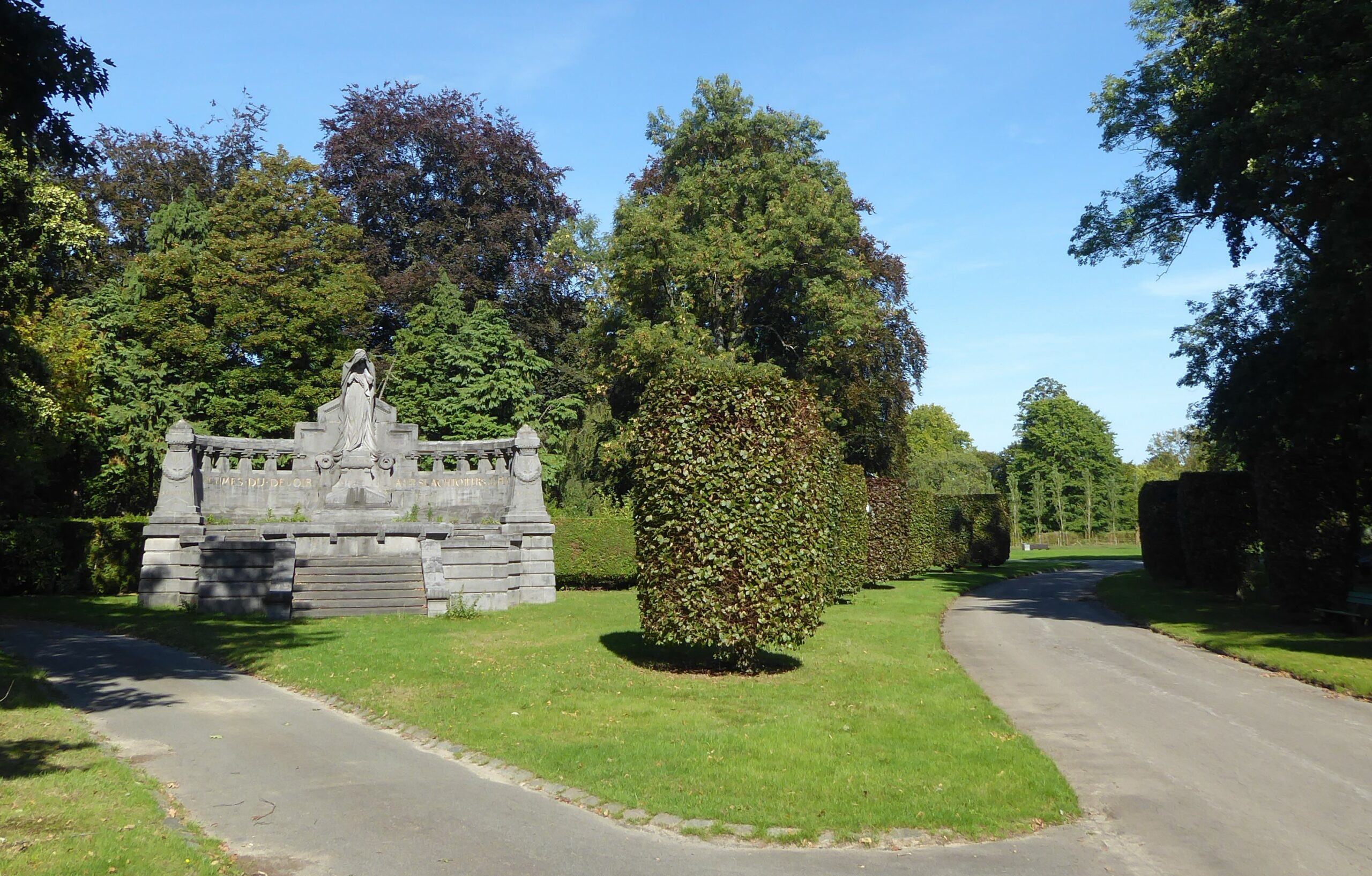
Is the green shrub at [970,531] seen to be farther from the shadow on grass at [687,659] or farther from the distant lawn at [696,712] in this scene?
the shadow on grass at [687,659]

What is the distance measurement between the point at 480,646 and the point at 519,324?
2941cm

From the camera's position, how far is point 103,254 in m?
40.3

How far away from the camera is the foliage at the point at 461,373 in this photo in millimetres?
40156

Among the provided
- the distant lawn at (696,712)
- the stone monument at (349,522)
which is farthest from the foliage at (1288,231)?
the stone monument at (349,522)

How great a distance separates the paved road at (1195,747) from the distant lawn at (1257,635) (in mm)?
463

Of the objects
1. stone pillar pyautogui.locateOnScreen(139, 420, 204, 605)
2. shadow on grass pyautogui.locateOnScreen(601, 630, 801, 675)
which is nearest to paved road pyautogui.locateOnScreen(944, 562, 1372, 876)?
shadow on grass pyautogui.locateOnScreen(601, 630, 801, 675)

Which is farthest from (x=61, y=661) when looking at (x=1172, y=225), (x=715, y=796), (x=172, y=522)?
(x=1172, y=225)

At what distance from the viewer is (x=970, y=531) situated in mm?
43938

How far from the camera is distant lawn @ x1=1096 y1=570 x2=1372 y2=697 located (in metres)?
14.8

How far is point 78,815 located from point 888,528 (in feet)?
88.5

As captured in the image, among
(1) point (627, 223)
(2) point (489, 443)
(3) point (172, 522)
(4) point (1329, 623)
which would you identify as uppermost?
(1) point (627, 223)

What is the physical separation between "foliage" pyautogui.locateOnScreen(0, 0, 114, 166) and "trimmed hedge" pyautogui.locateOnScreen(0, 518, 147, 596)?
14.2 meters

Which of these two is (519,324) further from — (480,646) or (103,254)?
(480,646)

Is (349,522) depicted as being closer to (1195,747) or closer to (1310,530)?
(1195,747)
